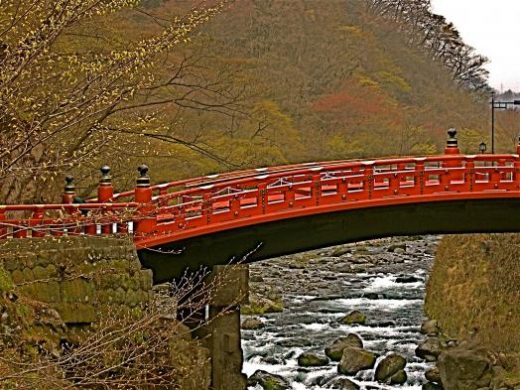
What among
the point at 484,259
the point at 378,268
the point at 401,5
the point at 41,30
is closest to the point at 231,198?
the point at 41,30

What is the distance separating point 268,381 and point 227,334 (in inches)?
230

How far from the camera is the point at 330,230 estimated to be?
15539 millimetres

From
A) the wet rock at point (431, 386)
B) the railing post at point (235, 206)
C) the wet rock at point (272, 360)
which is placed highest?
the railing post at point (235, 206)

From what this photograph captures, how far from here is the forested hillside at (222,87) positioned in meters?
7.71

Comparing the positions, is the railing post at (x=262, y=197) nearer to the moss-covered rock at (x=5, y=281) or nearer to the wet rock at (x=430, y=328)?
the moss-covered rock at (x=5, y=281)

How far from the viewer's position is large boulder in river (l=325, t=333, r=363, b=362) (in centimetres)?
2306

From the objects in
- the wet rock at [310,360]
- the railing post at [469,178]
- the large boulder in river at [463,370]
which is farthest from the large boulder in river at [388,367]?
the railing post at [469,178]

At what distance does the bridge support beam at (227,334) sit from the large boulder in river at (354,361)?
6895 millimetres

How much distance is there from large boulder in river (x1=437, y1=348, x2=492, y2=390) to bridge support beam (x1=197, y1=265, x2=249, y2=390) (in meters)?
7.04

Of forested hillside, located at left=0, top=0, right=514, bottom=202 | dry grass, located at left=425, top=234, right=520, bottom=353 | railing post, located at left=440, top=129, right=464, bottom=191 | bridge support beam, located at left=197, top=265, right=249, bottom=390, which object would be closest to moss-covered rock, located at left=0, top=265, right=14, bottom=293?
forested hillside, located at left=0, top=0, right=514, bottom=202

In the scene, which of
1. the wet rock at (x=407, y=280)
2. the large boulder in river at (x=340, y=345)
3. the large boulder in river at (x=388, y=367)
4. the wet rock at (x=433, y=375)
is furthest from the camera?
the wet rock at (x=407, y=280)

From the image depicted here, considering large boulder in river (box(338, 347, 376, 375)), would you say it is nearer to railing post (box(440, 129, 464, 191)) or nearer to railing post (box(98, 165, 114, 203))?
railing post (box(440, 129, 464, 191))

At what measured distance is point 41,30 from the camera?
6.12 metres

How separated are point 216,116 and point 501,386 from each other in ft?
37.0
